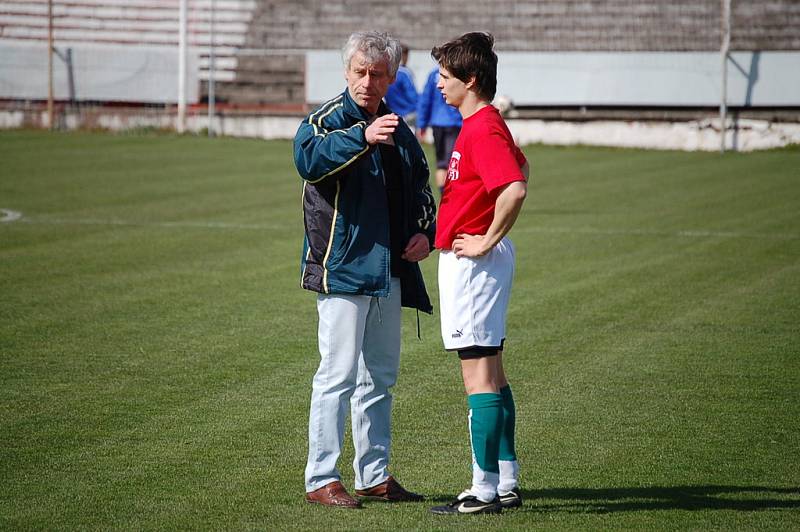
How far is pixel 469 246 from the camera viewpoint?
13.4 feet

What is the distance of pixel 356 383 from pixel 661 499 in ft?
4.22

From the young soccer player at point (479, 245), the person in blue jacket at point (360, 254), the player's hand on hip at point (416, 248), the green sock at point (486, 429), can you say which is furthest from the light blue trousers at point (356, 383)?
the green sock at point (486, 429)

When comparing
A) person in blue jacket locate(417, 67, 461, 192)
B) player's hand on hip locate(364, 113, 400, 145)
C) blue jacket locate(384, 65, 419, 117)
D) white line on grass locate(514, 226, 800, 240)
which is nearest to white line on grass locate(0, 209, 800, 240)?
white line on grass locate(514, 226, 800, 240)

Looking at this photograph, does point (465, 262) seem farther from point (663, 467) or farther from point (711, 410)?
point (711, 410)

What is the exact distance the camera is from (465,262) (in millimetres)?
4125

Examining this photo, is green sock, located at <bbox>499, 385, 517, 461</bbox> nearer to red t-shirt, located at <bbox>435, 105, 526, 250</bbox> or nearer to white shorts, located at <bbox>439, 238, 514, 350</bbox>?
white shorts, located at <bbox>439, 238, 514, 350</bbox>

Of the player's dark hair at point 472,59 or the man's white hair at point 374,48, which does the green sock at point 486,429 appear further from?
the man's white hair at point 374,48

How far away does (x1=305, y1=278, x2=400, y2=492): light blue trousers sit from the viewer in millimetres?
4301

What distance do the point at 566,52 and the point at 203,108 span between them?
9.13m

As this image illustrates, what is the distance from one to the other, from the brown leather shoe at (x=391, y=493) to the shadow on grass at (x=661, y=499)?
1.48 feet

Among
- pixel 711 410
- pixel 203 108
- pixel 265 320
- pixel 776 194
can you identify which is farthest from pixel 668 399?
pixel 203 108

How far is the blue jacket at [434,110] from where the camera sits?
13961mm

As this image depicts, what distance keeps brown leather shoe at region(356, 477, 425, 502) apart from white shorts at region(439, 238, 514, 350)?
2.15 feet

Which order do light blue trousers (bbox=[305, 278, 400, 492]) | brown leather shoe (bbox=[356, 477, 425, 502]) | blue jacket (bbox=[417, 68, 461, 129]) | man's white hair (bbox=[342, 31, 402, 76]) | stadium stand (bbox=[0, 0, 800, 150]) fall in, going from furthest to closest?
stadium stand (bbox=[0, 0, 800, 150]) → blue jacket (bbox=[417, 68, 461, 129]) → brown leather shoe (bbox=[356, 477, 425, 502]) → light blue trousers (bbox=[305, 278, 400, 492]) → man's white hair (bbox=[342, 31, 402, 76])
